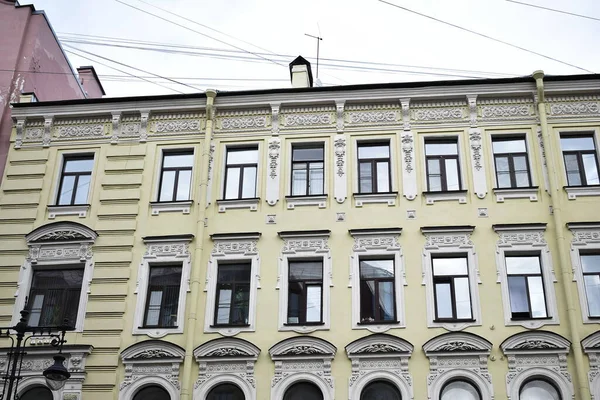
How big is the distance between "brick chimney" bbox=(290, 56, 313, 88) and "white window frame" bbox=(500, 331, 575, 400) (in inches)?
401

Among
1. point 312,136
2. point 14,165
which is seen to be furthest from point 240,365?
point 14,165

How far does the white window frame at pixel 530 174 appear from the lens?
762 inches

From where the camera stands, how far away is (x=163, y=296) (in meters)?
19.4

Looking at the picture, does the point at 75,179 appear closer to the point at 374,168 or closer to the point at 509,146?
the point at 374,168

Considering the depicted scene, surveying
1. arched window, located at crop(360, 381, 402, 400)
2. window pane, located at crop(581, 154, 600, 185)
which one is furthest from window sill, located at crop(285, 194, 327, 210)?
window pane, located at crop(581, 154, 600, 185)

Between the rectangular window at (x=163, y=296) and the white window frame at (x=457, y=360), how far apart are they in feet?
22.0

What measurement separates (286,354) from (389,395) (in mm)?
2723

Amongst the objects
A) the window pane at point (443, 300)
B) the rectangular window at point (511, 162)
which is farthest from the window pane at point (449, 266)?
the rectangular window at point (511, 162)

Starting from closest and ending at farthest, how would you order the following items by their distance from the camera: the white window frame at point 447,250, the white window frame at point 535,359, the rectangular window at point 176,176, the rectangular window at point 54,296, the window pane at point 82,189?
1. the white window frame at point 535,359
2. the white window frame at point 447,250
3. the rectangular window at point 54,296
4. the rectangular window at point 176,176
5. the window pane at point 82,189

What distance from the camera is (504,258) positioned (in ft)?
61.3

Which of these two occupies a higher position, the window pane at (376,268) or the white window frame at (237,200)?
the white window frame at (237,200)

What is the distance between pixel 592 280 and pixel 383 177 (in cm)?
614

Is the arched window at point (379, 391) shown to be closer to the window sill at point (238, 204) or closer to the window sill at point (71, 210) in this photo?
the window sill at point (238, 204)

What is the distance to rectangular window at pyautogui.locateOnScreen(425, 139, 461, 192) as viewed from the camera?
19.9 metres
